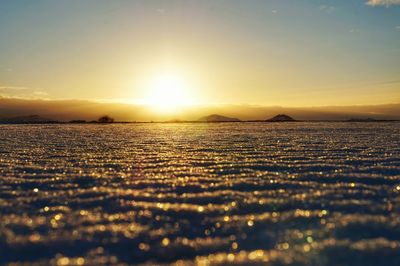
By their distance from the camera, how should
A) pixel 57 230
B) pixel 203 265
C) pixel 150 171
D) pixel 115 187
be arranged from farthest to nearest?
pixel 150 171 < pixel 115 187 < pixel 57 230 < pixel 203 265

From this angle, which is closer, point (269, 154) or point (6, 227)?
point (6, 227)

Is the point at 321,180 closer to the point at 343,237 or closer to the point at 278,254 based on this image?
the point at 343,237

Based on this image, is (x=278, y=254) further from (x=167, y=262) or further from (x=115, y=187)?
(x=115, y=187)

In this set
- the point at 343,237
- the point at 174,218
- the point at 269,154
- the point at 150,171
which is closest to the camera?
the point at 343,237

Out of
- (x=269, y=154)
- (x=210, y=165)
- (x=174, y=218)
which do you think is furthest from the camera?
(x=269, y=154)

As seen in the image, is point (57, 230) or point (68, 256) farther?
point (57, 230)

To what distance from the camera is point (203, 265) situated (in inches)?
153

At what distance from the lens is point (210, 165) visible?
10.6m

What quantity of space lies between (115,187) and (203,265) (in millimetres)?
4025

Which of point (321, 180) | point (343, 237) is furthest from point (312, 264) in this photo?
point (321, 180)

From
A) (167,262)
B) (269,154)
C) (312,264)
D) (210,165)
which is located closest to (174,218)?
(167,262)

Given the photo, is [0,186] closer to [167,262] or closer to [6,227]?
[6,227]

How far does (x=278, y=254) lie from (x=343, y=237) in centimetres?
92

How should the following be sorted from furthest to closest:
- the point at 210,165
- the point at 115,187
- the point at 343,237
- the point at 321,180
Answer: the point at 210,165, the point at 321,180, the point at 115,187, the point at 343,237
